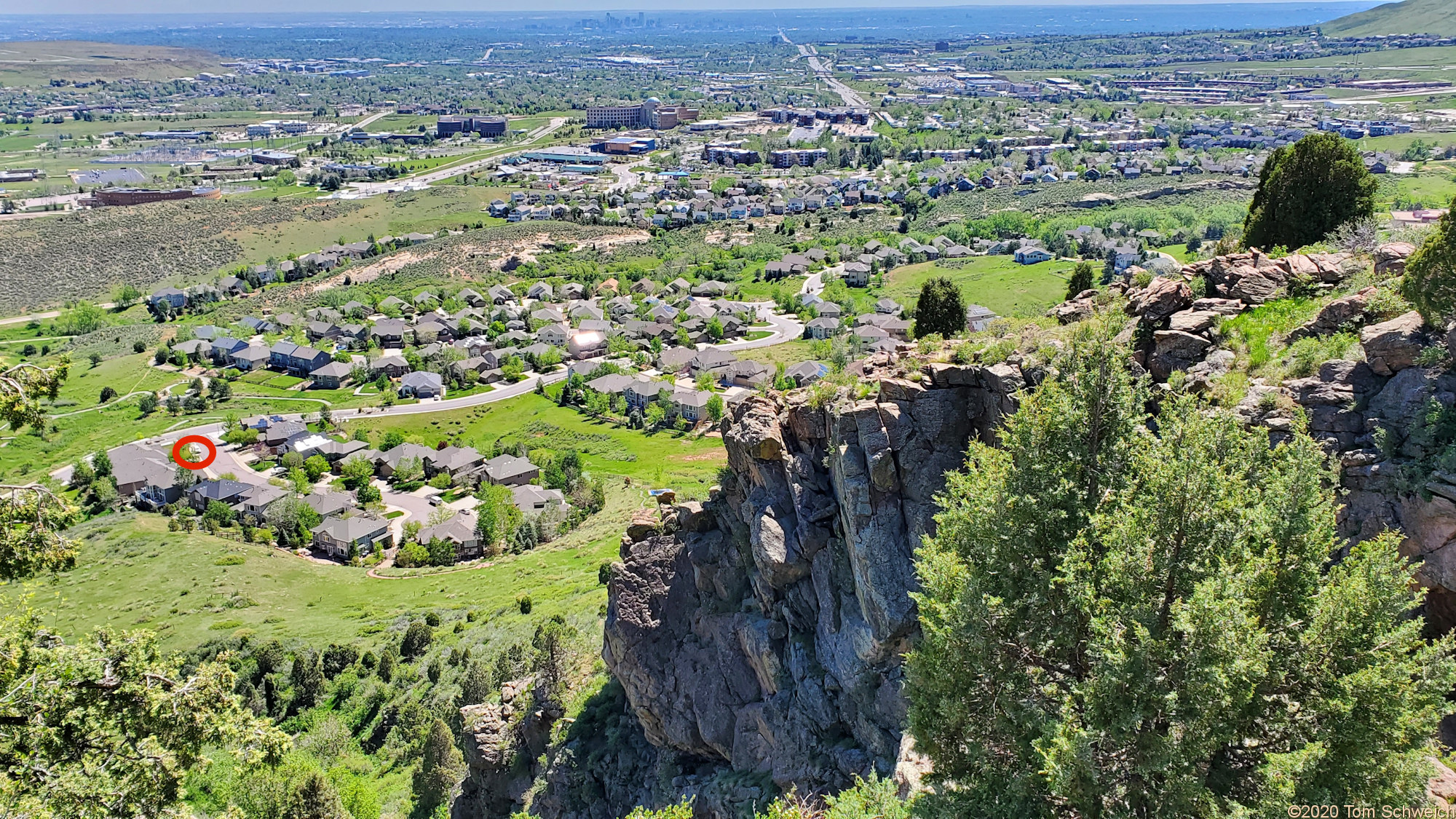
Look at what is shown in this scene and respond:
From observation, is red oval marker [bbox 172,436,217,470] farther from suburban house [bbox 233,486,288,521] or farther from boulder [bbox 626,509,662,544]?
boulder [bbox 626,509,662,544]

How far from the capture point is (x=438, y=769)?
105 ft

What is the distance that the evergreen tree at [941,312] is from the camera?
130ft

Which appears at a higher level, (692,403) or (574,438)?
(692,403)

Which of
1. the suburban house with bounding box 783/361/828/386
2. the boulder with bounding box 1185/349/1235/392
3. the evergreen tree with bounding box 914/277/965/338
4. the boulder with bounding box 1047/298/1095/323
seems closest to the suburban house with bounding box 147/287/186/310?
the suburban house with bounding box 783/361/828/386

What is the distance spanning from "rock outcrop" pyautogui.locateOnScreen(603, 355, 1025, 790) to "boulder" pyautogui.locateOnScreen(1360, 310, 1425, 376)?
606 centimetres

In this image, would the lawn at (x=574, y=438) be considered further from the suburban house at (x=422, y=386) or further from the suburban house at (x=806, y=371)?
the suburban house at (x=806, y=371)

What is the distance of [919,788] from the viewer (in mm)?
14914

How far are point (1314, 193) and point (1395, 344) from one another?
13.7m

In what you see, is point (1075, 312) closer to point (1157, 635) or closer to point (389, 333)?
point (1157, 635)

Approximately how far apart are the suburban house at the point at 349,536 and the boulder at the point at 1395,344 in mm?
54356

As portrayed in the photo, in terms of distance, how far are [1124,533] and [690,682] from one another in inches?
580

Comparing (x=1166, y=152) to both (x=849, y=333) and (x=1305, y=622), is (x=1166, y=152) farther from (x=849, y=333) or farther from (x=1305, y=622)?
(x=1305, y=622)

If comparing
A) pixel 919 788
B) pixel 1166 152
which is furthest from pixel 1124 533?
pixel 1166 152

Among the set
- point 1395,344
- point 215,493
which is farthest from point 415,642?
point 1395,344
